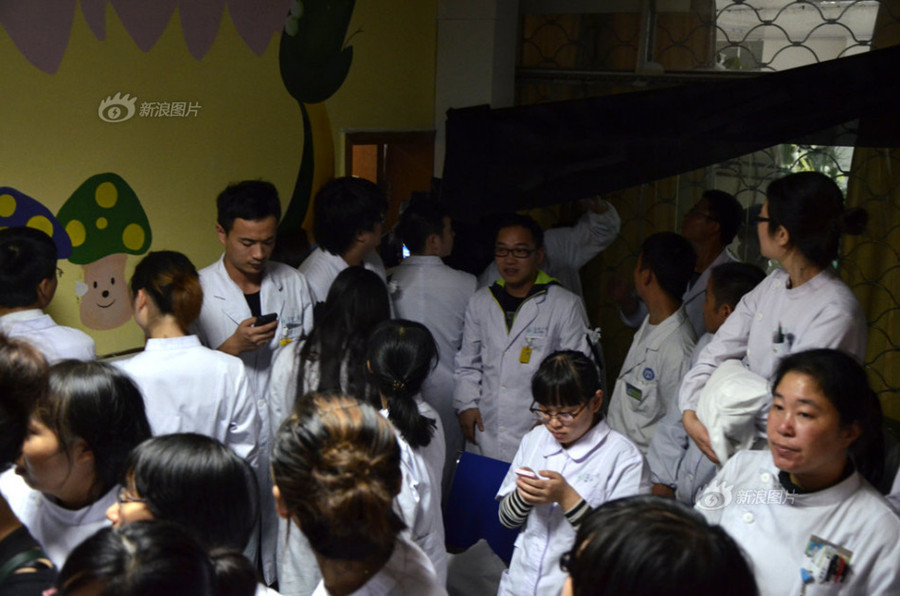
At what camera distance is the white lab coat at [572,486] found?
2.53 meters

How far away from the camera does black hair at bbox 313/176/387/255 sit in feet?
12.1

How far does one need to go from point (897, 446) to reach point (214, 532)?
172 cm

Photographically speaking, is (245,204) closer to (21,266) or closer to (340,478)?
(21,266)

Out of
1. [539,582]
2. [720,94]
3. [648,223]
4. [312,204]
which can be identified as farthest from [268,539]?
[648,223]

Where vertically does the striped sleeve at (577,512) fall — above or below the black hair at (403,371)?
below

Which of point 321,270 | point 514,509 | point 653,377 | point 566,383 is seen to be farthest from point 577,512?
point 321,270

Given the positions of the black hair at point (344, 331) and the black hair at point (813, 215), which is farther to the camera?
the black hair at point (344, 331)

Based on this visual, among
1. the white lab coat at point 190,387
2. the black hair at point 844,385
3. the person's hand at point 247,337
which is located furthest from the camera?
the person's hand at point 247,337

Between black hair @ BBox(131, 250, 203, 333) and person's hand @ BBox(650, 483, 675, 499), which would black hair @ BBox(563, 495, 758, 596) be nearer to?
person's hand @ BBox(650, 483, 675, 499)

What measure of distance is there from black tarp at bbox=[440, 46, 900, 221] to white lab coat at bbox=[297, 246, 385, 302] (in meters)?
0.55

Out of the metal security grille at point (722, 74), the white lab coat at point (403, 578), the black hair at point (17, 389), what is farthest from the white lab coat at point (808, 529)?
the metal security grille at point (722, 74)

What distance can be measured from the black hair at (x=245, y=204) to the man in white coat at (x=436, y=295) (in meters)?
0.82

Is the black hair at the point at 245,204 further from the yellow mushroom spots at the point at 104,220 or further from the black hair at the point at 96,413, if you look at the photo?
the black hair at the point at 96,413

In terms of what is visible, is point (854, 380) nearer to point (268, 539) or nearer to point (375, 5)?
point (268, 539)
